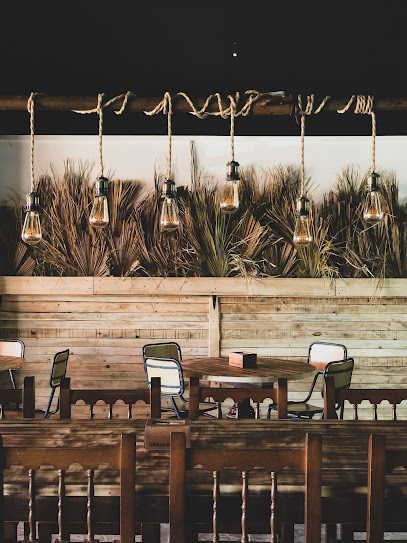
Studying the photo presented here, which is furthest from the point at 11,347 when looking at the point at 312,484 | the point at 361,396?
the point at 312,484

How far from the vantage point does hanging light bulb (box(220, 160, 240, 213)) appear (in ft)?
9.54

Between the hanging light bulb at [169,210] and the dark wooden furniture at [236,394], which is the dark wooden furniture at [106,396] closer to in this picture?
the dark wooden furniture at [236,394]

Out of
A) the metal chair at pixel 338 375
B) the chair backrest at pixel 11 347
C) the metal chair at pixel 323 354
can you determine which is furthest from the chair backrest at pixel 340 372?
the chair backrest at pixel 11 347

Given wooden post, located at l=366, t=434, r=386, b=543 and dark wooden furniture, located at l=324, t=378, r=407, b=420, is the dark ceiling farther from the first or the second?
wooden post, located at l=366, t=434, r=386, b=543

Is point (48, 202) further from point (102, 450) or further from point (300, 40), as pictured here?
point (102, 450)

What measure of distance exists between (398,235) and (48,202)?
11.3 feet

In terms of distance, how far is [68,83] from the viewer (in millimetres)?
4434

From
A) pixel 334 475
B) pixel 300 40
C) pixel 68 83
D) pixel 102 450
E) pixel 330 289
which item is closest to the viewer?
pixel 102 450

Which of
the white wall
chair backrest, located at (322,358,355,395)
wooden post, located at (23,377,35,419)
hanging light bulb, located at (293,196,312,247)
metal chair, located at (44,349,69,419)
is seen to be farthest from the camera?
the white wall

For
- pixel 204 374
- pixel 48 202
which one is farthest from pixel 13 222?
pixel 204 374

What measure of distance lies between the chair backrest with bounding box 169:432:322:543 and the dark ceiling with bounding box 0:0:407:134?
282 centimetres

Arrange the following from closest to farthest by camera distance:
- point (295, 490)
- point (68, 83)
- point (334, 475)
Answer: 1. point (295, 490)
2. point (334, 475)
3. point (68, 83)

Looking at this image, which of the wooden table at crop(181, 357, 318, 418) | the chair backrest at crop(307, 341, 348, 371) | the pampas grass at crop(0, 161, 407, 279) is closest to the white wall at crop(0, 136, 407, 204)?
the pampas grass at crop(0, 161, 407, 279)

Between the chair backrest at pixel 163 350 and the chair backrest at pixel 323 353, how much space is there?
1.20 meters
